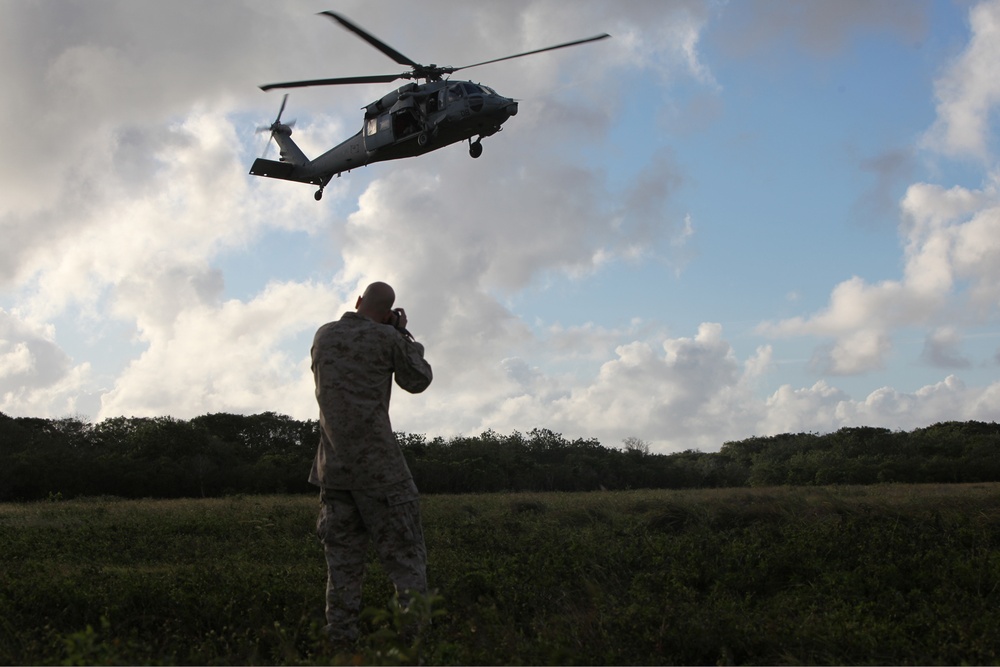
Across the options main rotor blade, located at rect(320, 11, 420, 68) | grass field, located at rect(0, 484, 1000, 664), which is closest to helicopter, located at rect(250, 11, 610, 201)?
main rotor blade, located at rect(320, 11, 420, 68)

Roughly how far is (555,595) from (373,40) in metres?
14.7

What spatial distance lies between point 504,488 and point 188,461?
12.3 meters

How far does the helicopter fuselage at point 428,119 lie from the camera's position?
2030 centimetres

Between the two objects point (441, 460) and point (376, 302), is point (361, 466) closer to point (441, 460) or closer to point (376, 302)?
point (376, 302)

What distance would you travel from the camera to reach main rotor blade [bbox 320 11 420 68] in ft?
59.2

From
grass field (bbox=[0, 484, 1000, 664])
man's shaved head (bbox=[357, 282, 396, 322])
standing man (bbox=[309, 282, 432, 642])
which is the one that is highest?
man's shaved head (bbox=[357, 282, 396, 322])

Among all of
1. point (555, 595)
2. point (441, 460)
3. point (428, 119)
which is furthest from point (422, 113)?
point (441, 460)

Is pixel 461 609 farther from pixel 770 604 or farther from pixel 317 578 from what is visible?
pixel 770 604

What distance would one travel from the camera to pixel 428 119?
20.4 metres

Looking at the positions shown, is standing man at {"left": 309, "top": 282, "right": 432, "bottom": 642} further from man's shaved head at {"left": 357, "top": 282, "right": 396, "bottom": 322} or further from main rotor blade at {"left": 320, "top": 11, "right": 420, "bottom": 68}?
main rotor blade at {"left": 320, "top": 11, "right": 420, "bottom": 68}

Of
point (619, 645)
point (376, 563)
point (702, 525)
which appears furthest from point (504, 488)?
point (619, 645)

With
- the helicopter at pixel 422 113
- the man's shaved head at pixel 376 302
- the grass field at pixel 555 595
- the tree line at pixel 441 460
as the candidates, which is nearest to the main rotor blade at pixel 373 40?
the helicopter at pixel 422 113

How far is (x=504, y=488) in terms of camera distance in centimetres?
3703

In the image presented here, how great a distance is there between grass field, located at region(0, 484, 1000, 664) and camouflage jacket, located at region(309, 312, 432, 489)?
3.08 feet
